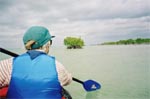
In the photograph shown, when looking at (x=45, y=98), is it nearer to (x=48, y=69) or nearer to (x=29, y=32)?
(x=48, y=69)

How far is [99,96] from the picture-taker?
652cm

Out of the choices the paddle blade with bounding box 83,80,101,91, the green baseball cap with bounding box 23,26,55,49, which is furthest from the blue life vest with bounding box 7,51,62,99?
the paddle blade with bounding box 83,80,101,91

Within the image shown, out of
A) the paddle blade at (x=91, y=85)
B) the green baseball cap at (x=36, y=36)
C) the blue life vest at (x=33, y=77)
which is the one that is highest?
the green baseball cap at (x=36, y=36)

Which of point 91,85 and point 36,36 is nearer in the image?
point 36,36

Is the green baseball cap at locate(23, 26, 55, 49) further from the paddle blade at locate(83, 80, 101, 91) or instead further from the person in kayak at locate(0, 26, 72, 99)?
the paddle blade at locate(83, 80, 101, 91)

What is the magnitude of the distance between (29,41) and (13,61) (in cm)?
22

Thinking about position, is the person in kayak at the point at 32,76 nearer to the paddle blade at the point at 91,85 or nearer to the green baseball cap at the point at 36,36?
the green baseball cap at the point at 36,36

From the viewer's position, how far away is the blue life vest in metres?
1.84

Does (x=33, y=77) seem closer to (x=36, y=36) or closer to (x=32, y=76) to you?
(x=32, y=76)

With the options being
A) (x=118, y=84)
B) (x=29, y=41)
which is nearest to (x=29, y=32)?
(x=29, y=41)

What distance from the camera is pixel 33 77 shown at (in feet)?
6.00

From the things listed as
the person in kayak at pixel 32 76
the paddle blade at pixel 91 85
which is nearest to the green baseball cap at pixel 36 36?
the person in kayak at pixel 32 76

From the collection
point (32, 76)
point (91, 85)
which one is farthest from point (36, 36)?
point (91, 85)

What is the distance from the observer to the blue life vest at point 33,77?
1836mm
